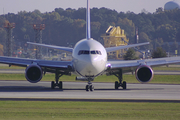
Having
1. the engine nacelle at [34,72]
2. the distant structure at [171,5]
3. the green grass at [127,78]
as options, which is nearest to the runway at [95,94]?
the engine nacelle at [34,72]

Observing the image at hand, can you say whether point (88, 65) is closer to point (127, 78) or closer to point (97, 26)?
point (127, 78)

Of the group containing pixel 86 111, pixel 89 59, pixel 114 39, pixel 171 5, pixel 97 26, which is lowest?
pixel 86 111

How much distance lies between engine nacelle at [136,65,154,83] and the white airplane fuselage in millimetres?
3120

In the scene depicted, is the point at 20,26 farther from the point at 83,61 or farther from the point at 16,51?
the point at 83,61

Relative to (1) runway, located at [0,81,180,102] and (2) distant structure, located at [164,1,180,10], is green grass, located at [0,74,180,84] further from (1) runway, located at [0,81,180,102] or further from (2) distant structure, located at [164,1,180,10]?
(2) distant structure, located at [164,1,180,10]

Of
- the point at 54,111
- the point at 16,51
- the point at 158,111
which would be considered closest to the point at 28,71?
the point at 54,111

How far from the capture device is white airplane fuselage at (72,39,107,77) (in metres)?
24.6

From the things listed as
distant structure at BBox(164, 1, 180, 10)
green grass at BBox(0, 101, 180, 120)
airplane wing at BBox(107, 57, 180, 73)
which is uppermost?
distant structure at BBox(164, 1, 180, 10)

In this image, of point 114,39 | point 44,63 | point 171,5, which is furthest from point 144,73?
point 171,5

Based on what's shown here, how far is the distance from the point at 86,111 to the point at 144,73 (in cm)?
1225

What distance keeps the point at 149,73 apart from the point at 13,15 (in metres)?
118

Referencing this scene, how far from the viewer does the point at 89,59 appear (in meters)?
24.5

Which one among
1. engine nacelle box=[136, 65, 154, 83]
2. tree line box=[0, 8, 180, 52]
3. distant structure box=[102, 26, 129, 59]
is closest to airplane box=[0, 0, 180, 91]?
engine nacelle box=[136, 65, 154, 83]

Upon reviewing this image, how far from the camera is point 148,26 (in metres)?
133
